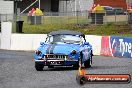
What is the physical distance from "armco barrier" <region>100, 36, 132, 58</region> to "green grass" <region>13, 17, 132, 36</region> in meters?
14.6

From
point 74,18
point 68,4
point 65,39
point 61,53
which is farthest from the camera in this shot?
point 68,4

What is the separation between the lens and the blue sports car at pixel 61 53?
17562 mm

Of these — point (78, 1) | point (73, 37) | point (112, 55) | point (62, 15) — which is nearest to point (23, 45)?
point (112, 55)

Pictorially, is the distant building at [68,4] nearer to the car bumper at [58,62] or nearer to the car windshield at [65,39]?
the car windshield at [65,39]

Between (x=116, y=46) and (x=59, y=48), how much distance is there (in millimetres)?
10487

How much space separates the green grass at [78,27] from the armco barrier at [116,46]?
14552 millimetres

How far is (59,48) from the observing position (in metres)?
17.8

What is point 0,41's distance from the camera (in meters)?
37.6

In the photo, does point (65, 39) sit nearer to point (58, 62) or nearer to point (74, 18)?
point (58, 62)

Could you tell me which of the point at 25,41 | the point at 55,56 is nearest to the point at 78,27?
the point at 25,41

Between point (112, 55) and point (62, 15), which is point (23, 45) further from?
point (62, 15)

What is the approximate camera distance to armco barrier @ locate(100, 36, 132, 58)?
87.2 feet

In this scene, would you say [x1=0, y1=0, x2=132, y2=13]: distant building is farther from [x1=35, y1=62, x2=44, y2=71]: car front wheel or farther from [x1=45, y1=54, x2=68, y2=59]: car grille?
[x1=45, y1=54, x2=68, y2=59]: car grille

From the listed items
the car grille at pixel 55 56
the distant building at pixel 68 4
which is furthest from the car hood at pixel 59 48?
the distant building at pixel 68 4
